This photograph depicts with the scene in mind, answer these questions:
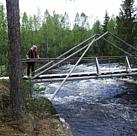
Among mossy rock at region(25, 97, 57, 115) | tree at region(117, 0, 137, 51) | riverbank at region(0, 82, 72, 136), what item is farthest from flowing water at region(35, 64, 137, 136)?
tree at region(117, 0, 137, 51)

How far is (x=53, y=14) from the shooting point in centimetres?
9131

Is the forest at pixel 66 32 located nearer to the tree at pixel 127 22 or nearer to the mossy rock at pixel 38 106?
the tree at pixel 127 22

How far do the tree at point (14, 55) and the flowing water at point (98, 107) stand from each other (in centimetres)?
462

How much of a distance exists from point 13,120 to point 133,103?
39.5 feet

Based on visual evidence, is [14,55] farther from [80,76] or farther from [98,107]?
[80,76]

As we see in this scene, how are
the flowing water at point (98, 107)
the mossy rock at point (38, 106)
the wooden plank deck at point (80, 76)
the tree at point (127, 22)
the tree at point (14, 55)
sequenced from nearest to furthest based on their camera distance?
the tree at point (14, 55) < the mossy rock at point (38, 106) < the flowing water at point (98, 107) < the wooden plank deck at point (80, 76) < the tree at point (127, 22)

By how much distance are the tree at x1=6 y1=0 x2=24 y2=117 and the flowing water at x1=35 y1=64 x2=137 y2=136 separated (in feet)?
15.1

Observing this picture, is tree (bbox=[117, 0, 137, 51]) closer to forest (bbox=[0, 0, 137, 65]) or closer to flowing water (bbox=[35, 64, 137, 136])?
forest (bbox=[0, 0, 137, 65])

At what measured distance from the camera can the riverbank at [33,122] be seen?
8.41 metres

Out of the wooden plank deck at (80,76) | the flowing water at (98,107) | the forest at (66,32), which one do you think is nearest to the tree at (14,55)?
the flowing water at (98,107)

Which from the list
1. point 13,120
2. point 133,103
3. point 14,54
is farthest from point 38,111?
point 133,103

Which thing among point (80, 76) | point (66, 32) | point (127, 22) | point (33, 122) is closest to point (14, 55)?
point (33, 122)

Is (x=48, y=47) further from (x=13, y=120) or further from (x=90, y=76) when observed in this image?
(x=13, y=120)

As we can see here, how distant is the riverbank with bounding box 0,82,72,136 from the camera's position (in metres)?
8.41
